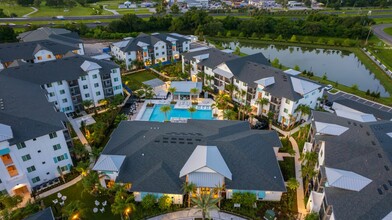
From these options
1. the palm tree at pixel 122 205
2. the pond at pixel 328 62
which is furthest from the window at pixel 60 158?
the pond at pixel 328 62

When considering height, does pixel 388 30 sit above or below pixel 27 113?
above

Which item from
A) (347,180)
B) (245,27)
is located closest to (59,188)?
(347,180)

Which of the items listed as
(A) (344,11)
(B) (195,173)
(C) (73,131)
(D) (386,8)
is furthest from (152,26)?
(D) (386,8)

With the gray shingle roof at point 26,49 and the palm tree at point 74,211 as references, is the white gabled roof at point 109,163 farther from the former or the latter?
the gray shingle roof at point 26,49

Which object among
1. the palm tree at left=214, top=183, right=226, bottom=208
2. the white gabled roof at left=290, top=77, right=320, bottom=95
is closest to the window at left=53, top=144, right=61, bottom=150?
the palm tree at left=214, top=183, right=226, bottom=208

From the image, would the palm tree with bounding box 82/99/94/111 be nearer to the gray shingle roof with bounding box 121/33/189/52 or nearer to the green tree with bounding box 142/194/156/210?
the gray shingle roof with bounding box 121/33/189/52

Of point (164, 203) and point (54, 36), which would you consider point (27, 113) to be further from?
point (54, 36)
